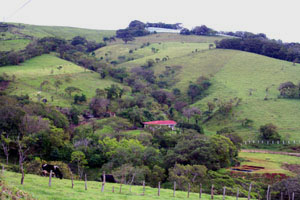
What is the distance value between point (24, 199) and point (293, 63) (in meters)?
104

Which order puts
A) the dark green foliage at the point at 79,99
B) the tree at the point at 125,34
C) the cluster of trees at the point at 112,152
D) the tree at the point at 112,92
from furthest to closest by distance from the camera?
the tree at the point at 125,34 → the tree at the point at 112,92 → the dark green foliage at the point at 79,99 → the cluster of trees at the point at 112,152

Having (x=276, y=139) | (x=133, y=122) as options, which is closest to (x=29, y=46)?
(x=133, y=122)

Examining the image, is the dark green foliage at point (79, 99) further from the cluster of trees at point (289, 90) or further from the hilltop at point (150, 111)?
the cluster of trees at point (289, 90)

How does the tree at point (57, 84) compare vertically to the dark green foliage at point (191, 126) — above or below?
above

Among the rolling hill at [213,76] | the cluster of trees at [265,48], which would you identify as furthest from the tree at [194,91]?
the cluster of trees at [265,48]

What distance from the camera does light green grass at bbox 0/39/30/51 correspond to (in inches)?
4298

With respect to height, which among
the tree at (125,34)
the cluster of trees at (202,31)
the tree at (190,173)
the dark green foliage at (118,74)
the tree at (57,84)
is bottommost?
the tree at (190,173)

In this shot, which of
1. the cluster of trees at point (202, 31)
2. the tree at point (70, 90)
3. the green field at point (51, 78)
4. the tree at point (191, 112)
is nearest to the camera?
the tree at point (191, 112)

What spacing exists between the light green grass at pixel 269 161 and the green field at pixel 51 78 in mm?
42166

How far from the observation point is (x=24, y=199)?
41.2ft

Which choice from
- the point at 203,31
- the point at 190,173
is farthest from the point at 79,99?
the point at 203,31

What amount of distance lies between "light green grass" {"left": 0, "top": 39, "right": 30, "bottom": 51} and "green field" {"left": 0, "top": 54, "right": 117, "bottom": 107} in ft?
42.2

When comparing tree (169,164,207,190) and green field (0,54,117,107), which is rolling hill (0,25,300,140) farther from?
tree (169,164,207,190)

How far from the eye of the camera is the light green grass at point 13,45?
358 feet
